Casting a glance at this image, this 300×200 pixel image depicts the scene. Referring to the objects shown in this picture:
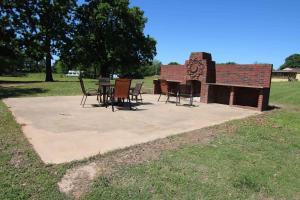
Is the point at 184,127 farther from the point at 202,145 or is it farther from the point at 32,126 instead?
the point at 32,126

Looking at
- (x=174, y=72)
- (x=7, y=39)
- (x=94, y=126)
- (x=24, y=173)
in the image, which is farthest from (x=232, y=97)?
(x=7, y=39)

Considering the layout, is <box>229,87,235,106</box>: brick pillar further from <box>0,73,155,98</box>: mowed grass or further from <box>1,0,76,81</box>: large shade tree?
<box>1,0,76,81</box>: large shade tree

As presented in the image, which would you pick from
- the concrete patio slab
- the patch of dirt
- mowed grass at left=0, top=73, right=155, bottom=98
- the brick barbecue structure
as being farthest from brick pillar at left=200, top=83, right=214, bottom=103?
mowed grass at left=0, top=73, right=155, bottom=98

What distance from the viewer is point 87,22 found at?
29.0 m

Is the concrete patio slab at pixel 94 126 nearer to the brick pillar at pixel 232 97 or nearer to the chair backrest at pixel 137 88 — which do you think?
the brick pillar at pixel 232 97

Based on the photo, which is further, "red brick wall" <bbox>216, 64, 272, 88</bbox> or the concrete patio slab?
"red brick wall" <bbox>216, 64, 272, 88</bbox>

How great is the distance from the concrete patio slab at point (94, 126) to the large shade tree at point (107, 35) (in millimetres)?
20533

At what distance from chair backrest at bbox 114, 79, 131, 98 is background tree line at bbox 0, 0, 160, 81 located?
20.0m

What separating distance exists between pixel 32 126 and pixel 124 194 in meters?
3.61

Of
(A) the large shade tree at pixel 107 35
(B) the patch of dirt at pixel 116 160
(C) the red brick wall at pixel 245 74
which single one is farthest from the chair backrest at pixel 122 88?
(A) the large shade tree at pixel 107 35

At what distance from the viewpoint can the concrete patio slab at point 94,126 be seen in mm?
4646

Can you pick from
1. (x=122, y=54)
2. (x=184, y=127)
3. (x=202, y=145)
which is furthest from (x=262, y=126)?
(x=122, y=54)

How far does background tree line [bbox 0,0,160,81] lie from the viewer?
26.7 m

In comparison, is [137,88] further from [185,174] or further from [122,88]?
[185,174]
